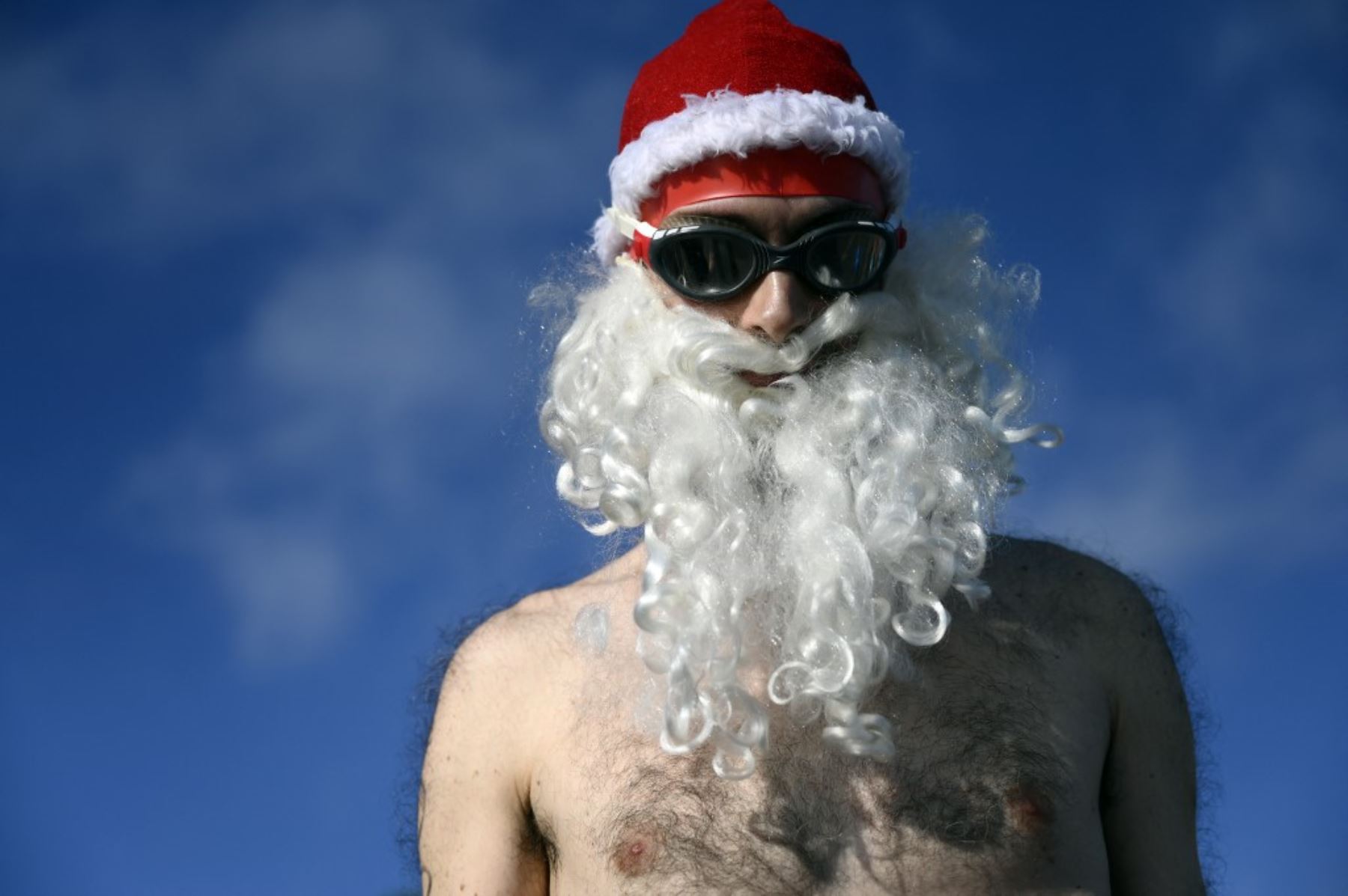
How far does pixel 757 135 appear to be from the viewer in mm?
3531

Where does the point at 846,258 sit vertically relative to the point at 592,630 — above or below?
above

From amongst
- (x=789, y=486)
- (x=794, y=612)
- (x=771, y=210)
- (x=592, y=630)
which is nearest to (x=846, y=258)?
(x=771, y=210)

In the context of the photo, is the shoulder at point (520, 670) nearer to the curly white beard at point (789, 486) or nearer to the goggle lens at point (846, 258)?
the curly white beard at point (789, 486)

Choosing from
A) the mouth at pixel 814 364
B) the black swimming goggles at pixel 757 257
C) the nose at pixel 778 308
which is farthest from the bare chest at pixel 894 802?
the black swimming goggles at pixel 757 257

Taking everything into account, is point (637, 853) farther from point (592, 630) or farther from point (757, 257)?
point (757, 257)

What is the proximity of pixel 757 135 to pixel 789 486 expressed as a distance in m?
0.94

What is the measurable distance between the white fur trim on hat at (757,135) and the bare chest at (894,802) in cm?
137

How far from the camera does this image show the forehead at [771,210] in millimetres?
3484

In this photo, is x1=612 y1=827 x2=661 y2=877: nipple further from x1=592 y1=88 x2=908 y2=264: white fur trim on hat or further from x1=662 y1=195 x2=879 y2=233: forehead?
x1=592 y1=88 x2=908 y2=264: white fur trim on hat

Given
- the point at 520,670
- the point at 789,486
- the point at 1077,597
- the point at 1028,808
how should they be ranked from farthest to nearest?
the point at 520,670
the point at 1077,597
the point at 789,486
the point at 1028,808

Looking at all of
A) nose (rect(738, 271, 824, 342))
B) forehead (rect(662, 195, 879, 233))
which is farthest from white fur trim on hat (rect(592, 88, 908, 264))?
nose (rect(738, 271, 824, 342))

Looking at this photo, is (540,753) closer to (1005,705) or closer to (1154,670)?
(1005,705)

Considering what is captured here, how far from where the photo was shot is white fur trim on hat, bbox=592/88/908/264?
11.6 ft

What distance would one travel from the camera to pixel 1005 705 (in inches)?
126
